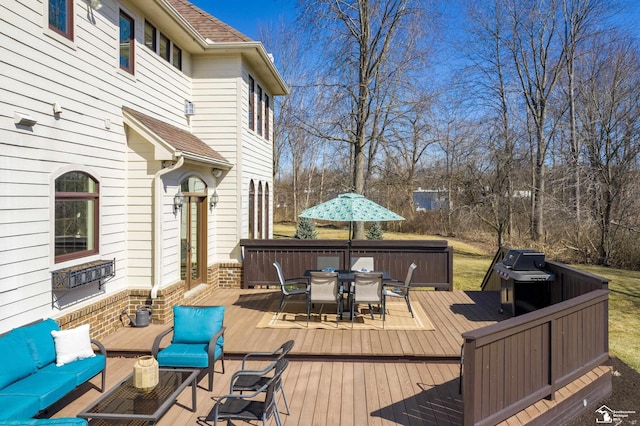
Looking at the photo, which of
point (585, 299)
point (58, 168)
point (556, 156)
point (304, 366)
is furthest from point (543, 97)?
point (58, 168)

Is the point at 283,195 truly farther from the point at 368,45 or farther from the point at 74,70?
A: the point at 74,70

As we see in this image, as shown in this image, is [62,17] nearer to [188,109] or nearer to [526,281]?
[188,109]

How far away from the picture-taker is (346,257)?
9.93m

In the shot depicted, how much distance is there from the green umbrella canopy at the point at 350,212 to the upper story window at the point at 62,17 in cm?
416

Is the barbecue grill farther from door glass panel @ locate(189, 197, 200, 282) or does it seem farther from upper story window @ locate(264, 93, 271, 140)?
upper story window @ locate(264, 93, 271, 140)

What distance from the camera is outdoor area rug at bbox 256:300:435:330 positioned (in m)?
7.05

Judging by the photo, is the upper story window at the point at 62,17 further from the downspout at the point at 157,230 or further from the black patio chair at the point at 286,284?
the black patio chair at the point at 286,284

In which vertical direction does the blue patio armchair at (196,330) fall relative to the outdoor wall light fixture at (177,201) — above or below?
below

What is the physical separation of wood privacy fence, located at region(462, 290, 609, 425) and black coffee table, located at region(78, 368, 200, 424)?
8.19ft

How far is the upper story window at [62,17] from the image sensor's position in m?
5.33

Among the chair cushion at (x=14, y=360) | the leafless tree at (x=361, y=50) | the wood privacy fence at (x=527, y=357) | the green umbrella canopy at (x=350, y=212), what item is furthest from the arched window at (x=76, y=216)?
the leafless tree at (x=361, y=50)

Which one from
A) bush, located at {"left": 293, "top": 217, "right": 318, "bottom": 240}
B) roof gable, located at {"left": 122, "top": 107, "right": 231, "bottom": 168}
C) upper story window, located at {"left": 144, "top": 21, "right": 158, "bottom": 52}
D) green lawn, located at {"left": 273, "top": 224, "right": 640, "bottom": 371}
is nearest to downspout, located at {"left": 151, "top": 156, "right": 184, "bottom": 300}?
roof gable, located at {"left": 122, "top": 107, "right": 231, "bottom": 168}

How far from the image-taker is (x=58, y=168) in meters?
5.38

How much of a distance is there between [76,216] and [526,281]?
6679mm
